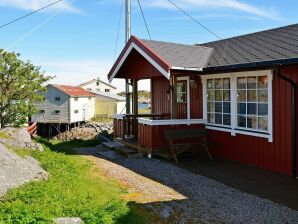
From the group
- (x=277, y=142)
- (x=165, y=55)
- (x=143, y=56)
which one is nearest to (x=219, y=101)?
(x=165, y=55)

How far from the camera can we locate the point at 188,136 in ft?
35.4

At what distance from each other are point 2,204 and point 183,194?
11.2 ft

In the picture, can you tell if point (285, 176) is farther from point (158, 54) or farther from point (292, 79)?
point (158, 54)

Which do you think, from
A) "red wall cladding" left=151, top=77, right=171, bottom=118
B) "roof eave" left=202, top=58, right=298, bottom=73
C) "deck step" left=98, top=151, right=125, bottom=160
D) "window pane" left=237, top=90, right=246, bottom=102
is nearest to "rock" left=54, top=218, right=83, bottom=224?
"roof eave" left=202, top=58, right=298, bottom=73

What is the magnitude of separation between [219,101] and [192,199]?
182 inches

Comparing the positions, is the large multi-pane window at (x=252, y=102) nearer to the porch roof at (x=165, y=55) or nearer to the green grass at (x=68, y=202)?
the porch roof at (x=165, y=55)

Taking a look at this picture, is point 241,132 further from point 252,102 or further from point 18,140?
point 18,140

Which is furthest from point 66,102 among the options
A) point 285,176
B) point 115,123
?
point 285,176

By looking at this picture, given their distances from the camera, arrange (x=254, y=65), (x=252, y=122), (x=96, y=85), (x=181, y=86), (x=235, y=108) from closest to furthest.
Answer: (x=254, y=65) → (x=252, y=122) → (x=235, y=108) → (x=181, y=86) → (x=96, y=85)

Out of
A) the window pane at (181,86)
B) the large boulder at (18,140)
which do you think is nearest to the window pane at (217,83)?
the window pane at (181,86)

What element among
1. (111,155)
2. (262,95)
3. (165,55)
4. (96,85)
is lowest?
(111,155)

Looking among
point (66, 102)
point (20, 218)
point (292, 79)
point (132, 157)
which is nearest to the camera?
point (20, 218)

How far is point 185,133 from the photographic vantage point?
10.7 meters

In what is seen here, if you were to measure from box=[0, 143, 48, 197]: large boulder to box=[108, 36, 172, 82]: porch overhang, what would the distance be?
4485 mm
